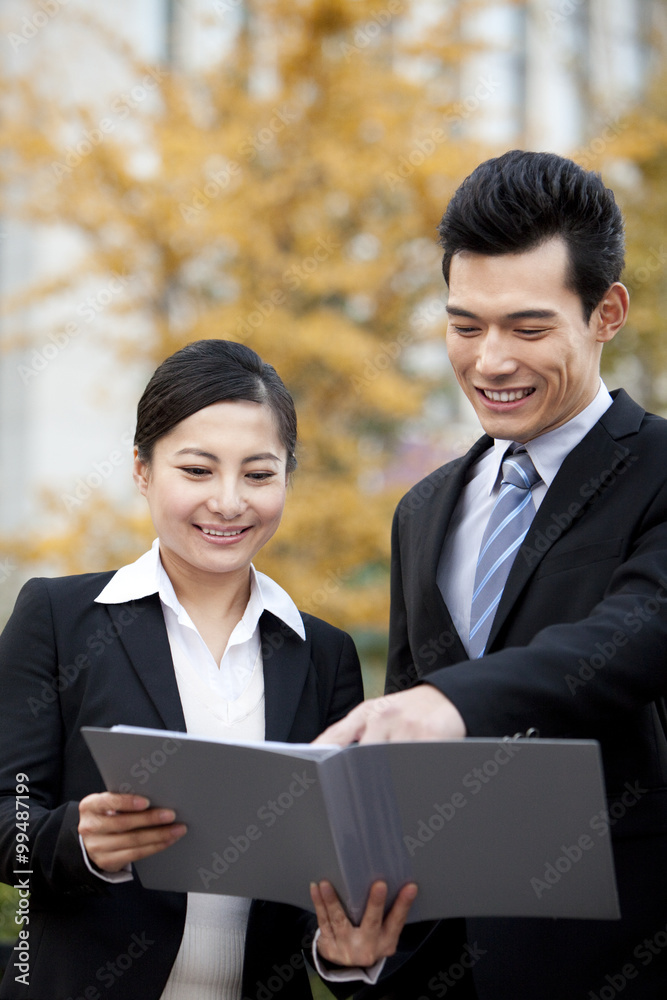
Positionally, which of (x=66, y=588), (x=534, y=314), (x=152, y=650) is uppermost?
(x=534, y=314)

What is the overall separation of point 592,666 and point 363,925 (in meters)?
0.61

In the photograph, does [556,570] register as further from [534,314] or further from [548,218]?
[548,218]

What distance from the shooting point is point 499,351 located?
216 centimetres

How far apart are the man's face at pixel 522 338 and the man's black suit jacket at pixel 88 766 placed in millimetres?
713

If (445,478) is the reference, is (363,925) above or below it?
below

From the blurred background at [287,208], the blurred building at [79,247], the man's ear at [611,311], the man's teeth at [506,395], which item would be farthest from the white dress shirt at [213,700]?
the blurred building at [79,247]

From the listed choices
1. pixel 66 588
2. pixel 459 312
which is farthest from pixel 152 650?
pixel 459 312

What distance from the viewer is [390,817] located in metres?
1.72

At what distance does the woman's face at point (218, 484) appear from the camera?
223 centimetres

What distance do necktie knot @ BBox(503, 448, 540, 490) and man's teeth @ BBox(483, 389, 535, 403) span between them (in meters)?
0.17

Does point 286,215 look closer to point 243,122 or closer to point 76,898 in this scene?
point 243,122

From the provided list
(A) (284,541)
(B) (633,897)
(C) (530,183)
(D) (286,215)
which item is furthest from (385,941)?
(D) (286,215)

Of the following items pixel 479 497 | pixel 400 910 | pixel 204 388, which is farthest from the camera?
pixel 479 497

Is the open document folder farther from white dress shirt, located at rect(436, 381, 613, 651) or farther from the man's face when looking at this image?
the man's face
